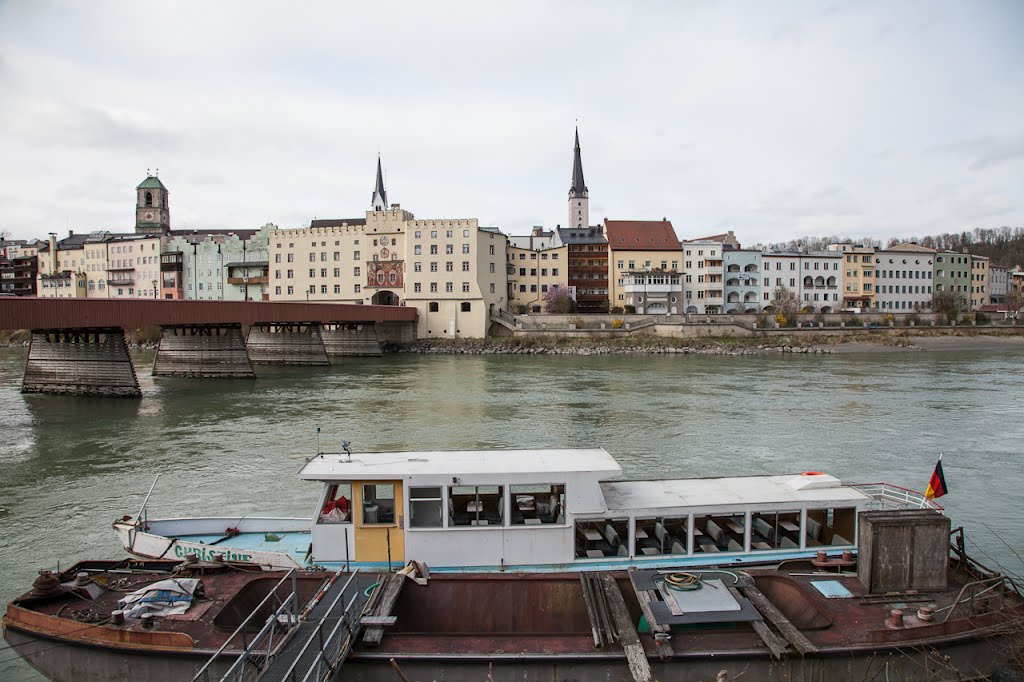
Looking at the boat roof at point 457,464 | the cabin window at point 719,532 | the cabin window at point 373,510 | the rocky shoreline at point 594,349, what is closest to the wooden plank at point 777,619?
the cabin window at point 719,532

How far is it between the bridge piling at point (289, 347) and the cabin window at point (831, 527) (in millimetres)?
56812

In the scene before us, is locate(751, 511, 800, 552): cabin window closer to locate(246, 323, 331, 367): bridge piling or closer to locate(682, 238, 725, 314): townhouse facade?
locate(246, 323, 331, 367): bridge piling

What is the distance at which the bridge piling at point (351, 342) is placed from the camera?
76500mm

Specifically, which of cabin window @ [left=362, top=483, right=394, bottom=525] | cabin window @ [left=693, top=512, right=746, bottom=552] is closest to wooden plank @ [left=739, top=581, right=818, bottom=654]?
cabin window @ [left=693, top=512, right=746, bottom=552]

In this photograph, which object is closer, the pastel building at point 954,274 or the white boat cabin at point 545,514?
the white boat cabin at point 545,514

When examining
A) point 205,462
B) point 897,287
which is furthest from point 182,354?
point 897,287

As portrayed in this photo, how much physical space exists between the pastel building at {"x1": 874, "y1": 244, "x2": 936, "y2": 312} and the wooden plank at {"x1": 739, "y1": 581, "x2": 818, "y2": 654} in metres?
108

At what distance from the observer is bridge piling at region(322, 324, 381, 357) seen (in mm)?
76500

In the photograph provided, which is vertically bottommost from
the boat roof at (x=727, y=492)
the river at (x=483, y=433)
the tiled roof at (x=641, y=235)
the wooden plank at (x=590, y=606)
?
the river at (x=483, y=433)

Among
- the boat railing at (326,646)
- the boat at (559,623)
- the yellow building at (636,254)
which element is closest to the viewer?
the boat railing at (326,646)

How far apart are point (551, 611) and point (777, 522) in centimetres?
461

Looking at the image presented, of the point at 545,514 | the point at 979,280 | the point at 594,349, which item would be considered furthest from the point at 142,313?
the point at 979,280

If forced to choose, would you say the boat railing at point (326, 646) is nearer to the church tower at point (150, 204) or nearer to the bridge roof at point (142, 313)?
the bridge roof at point (142, 313)

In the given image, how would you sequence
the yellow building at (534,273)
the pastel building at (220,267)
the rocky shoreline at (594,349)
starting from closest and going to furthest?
the rocky shoreline at (594,349)
the yellow building at (534,273)
the pastel building at (220,267)
